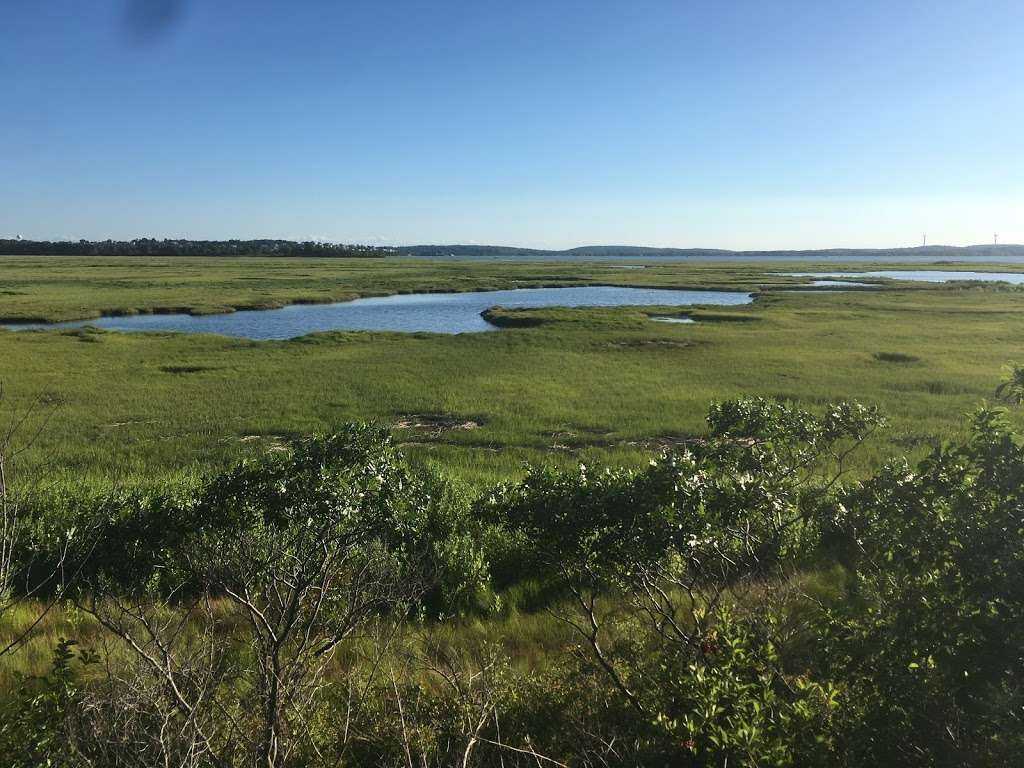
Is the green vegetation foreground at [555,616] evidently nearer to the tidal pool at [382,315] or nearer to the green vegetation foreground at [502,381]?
the green vegetation foreground at [502,381]

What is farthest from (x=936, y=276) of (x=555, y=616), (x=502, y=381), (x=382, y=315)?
(x=555, y=616)

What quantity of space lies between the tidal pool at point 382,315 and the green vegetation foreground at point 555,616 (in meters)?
34.2

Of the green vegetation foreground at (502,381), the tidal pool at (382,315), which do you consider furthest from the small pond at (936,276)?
the green vegetation foreground at (502,381)

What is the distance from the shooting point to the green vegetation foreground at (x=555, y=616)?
13.7 ft

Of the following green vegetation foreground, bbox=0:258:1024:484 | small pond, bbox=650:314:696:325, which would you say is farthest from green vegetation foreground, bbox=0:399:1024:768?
small pond, bbox=650:314:696:325

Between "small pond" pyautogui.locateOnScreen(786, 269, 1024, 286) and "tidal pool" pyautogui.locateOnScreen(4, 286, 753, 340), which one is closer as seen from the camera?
"tidal pool" pyautogui.locateOnScreen(4, 286, 753, 340)

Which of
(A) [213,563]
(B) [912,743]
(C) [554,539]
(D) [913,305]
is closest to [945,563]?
(B) [912,743]

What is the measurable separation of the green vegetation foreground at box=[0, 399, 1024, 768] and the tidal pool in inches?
1347

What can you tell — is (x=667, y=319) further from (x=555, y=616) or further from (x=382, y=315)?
(x=555, y=616)

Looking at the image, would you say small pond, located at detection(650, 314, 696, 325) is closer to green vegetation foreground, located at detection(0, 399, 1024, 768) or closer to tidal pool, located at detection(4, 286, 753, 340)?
tidal pool, located at detection(4, 286, 753, 340)

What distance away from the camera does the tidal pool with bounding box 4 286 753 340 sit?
147 ft

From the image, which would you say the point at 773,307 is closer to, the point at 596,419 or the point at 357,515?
the point at 596,419

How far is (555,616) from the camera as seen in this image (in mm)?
7246

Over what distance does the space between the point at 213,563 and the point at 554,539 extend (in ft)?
11.0
